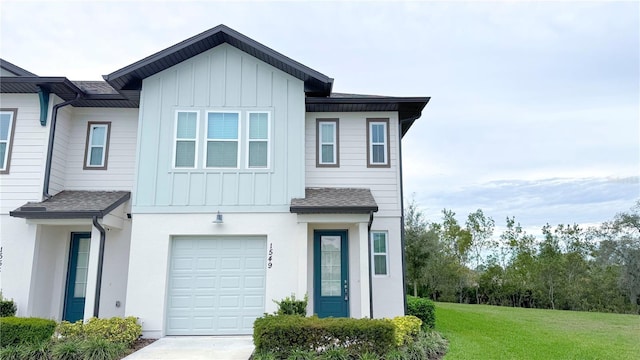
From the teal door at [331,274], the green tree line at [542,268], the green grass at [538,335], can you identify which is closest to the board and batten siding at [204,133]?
the teal door at [331,274]

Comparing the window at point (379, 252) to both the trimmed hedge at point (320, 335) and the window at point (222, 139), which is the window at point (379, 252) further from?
the window at point (222, 139)

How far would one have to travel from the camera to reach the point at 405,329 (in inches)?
332

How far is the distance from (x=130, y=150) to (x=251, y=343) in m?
5.93

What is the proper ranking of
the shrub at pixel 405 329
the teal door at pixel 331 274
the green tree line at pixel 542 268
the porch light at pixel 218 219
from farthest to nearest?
the green tree line at pixel 542 268, the teal door at pixel 331 274, the porch light at pixel 218 219, the shrub at pixel 405 329

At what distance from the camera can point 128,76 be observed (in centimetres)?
990

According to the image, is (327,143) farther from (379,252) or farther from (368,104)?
(379,252)

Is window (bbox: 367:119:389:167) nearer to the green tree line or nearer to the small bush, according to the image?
the green tree line

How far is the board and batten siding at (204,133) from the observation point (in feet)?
32.0

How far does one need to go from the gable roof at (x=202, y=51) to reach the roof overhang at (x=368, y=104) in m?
0.40

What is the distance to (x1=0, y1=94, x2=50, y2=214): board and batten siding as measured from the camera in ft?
31.8

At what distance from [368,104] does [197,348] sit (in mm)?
6975

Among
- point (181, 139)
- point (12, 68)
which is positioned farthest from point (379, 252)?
point (12, 68)

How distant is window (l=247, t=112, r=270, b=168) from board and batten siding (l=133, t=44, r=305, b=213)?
141 millimetres

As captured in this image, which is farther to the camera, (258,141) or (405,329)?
(258,141)
